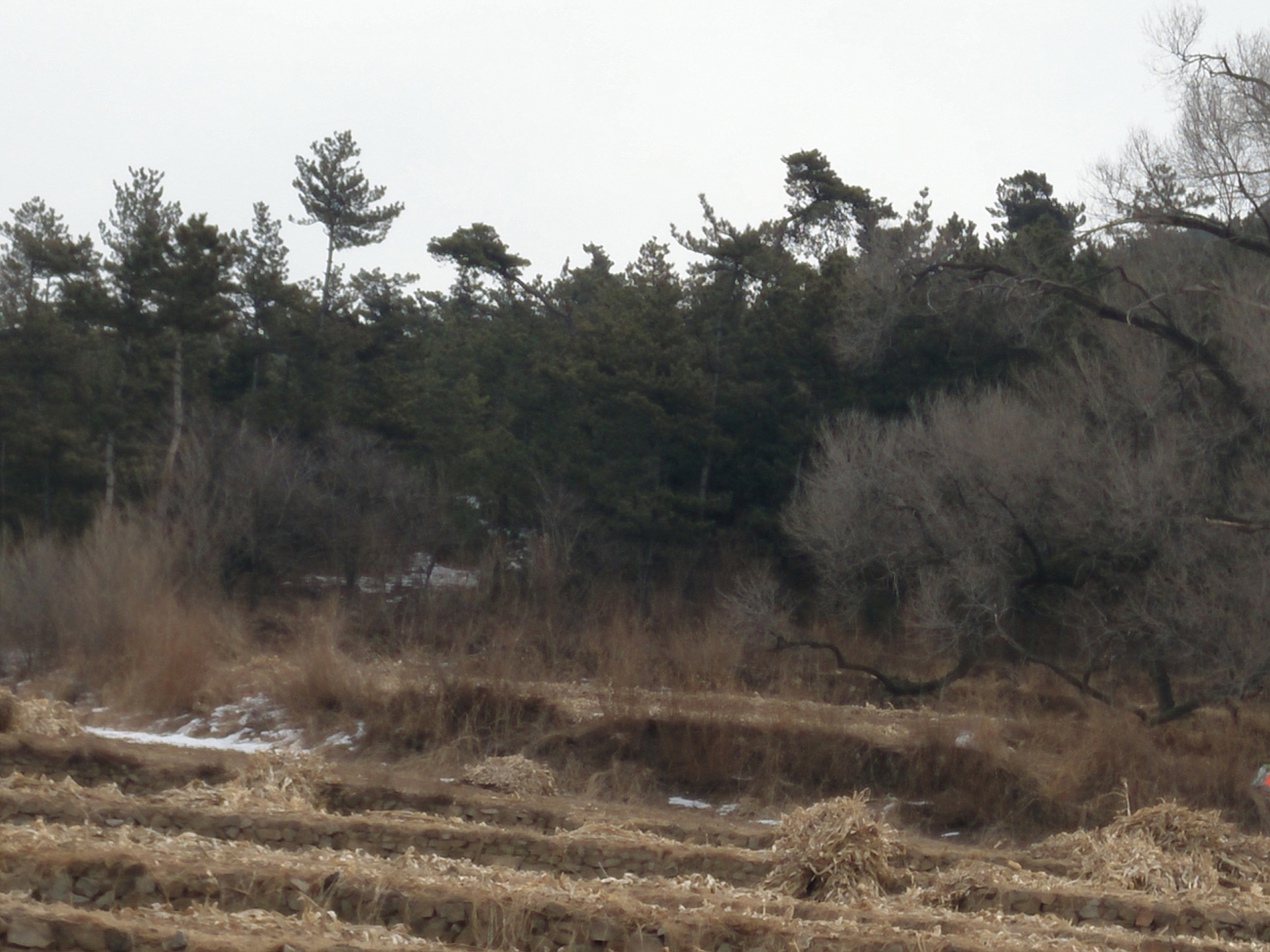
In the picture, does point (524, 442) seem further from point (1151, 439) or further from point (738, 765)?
point (738, 765)

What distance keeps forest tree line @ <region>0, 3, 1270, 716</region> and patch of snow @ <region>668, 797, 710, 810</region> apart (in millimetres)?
7795

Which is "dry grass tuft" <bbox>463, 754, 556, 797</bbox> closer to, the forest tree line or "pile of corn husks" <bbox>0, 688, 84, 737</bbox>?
"pile of corn husks" <bbox>0, 688, 84, 737</bbox>

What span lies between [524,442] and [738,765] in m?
20.9

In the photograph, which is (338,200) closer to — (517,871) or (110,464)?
(110,464)

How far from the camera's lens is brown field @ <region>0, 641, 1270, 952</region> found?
761 cm

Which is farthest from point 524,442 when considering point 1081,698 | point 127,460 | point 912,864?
point 912,864

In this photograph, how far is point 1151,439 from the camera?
24.5 meters

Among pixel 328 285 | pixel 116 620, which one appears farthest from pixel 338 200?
pixel 116 620

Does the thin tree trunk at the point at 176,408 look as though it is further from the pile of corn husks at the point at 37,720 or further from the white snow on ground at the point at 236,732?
the pile of corn husks at the point at 37,720

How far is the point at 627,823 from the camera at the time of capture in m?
12.3

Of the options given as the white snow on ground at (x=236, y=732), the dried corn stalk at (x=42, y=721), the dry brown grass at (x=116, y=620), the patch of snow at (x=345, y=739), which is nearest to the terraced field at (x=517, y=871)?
the dried corn stalk at (x=42, y=721)

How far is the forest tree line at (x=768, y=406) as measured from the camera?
73.7 ft

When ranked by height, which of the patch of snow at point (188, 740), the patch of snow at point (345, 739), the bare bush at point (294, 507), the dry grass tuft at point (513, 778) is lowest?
the patch of snow at point (188, 740)

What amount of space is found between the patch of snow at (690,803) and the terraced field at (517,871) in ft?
0.90
